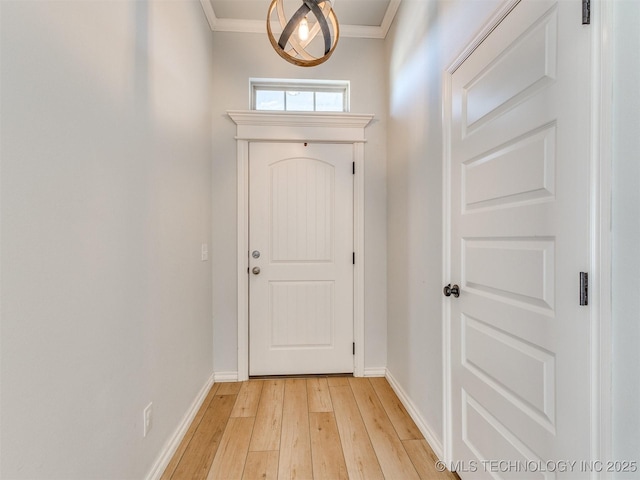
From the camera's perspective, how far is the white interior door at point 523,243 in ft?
2.72

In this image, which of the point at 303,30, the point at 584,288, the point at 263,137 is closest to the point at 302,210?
the point at 263,137

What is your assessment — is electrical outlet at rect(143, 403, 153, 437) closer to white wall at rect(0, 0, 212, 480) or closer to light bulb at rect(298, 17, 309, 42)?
white wall at rect(0, 0, 212, 480)

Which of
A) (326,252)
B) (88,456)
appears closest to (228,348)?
(326,252)

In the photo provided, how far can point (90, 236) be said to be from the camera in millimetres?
993

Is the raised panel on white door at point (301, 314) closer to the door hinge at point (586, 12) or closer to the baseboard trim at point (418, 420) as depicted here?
the baseboard trim at point (418, 420)

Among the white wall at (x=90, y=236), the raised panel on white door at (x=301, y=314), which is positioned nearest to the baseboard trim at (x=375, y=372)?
the raised panel on white door at (x=301, y=314)

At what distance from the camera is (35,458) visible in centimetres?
78

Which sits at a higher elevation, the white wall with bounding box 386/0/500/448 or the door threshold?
the white wall with bounding box 386/0/500/448

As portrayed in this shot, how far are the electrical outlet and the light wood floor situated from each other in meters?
0.31

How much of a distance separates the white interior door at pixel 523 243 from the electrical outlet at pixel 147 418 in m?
1.46

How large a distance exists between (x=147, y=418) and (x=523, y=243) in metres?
1.73

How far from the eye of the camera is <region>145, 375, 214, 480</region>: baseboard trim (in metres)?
1.41

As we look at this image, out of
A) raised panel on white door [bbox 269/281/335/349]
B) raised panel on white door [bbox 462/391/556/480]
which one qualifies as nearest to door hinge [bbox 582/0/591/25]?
raised panel on white door [bbox 462/391/556/480]

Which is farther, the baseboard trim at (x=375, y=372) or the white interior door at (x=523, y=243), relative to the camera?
the baseboard trim at (x=375, y=372)
